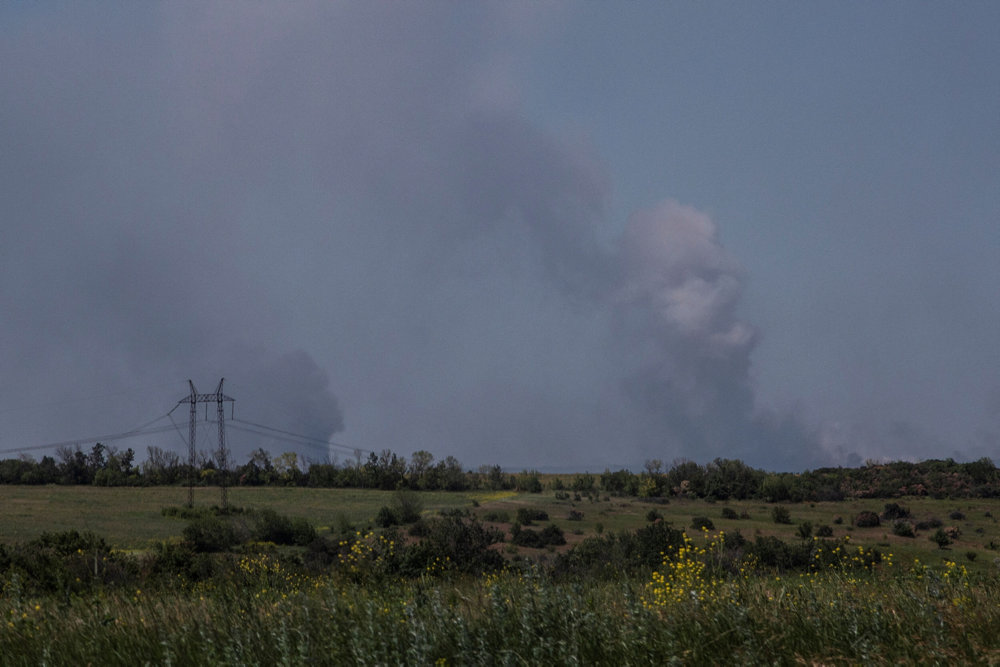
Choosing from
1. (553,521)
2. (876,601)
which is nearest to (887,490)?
(553,521)

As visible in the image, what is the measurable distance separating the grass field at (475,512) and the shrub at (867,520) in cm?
70

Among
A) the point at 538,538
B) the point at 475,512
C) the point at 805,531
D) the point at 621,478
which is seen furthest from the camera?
the point at 621,478

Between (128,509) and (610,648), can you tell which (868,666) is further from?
(128,509)

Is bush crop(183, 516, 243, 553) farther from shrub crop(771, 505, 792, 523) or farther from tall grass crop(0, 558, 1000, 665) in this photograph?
shrub crop(771, 505, 792, 523)

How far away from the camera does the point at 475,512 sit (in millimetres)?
50938

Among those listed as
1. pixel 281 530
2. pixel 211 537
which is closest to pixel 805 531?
pixel 281 530

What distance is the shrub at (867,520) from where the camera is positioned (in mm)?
50812

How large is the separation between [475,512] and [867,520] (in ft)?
95.5

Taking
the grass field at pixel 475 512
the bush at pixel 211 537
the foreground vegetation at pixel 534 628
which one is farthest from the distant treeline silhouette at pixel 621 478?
the foreground vegetation at pixel 534 628

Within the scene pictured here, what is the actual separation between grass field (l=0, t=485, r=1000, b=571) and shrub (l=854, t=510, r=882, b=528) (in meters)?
0.70

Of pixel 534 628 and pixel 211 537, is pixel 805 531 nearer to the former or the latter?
pixel 211 537

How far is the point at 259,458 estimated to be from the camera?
253 feet

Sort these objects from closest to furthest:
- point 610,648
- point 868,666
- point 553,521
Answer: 1. point 868,666
2. point 610,648
3. point 553,521

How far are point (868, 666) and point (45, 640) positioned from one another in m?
8.04
